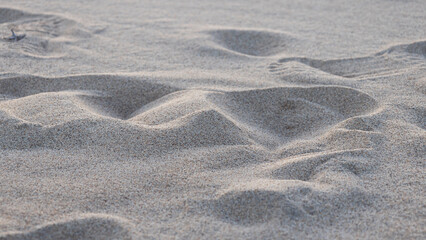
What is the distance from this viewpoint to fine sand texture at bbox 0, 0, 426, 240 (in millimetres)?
1108

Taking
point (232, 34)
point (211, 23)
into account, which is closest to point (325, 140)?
point (232, 34)

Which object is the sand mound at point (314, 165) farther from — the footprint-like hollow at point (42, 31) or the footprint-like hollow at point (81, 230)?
the footprint-like hollow at point (42, 31)

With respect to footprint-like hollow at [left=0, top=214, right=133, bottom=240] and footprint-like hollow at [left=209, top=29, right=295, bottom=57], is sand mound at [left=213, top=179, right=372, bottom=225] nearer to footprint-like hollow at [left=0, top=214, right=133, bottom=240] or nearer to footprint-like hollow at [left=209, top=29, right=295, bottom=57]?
footprint-like hollow at [left=0, top=214, right=133, bottom=240]

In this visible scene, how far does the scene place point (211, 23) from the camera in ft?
9.20

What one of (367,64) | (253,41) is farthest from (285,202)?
(253,41)

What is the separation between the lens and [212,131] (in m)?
1.49

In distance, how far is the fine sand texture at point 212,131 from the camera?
111 cm

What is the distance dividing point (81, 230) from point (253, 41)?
1780mm

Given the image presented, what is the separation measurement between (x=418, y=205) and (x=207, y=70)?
1.22 metres

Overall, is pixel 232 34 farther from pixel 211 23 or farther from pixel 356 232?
pixel 356 232

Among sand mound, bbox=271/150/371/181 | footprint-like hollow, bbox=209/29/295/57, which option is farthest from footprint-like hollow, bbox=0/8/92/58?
sand mound, bbox=271/150/371/181

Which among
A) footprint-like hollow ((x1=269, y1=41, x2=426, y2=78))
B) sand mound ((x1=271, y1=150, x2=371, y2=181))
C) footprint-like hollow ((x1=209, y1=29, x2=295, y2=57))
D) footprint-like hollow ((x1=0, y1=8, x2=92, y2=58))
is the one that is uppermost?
footprint-like hollow ((x1=0, y1=8, x2=92, y2=58))

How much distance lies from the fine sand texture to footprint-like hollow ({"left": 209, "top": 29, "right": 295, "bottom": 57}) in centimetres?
1

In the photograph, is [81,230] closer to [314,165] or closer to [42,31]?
Result: [314,165]
